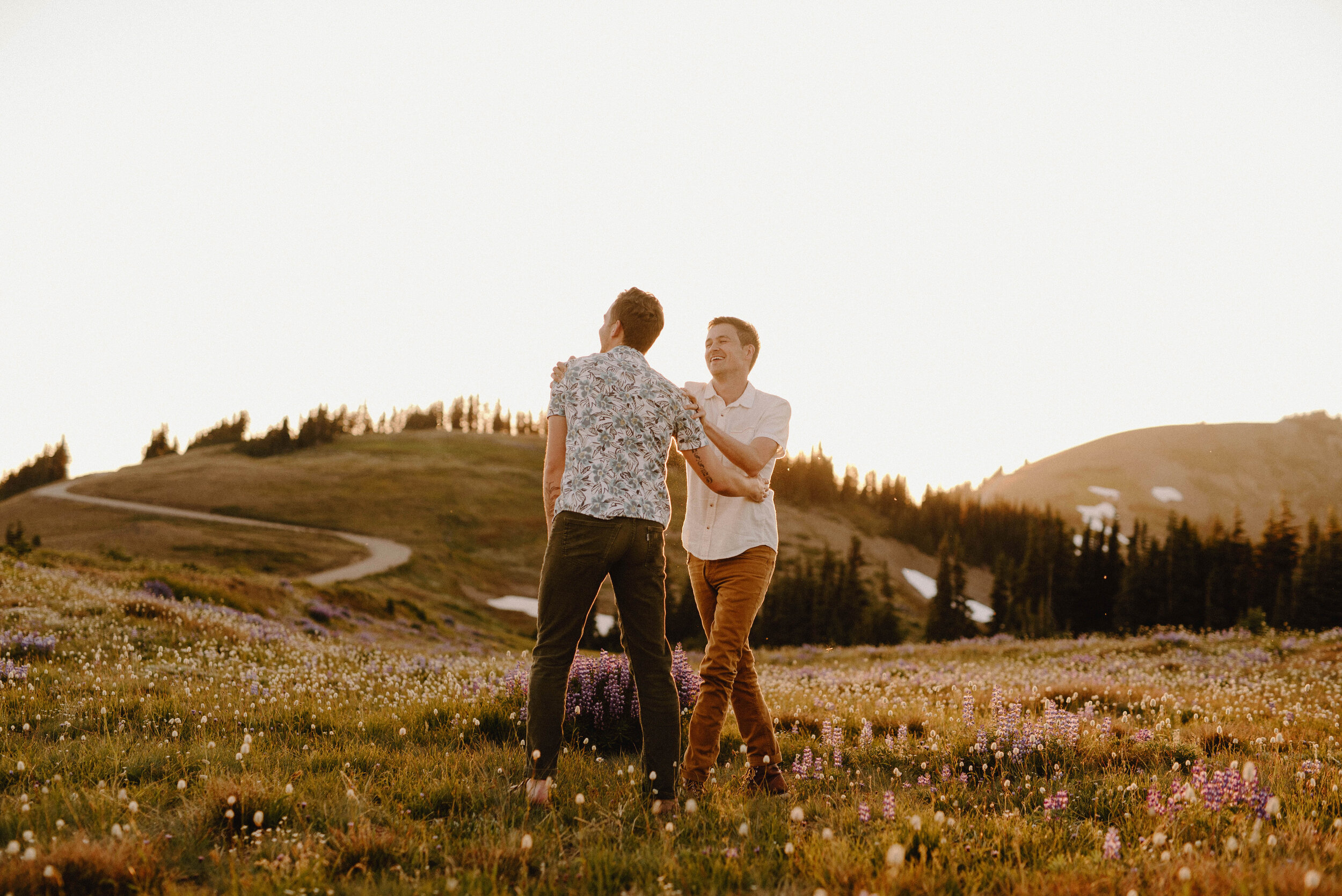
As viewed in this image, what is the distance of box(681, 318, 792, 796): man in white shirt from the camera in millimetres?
5359

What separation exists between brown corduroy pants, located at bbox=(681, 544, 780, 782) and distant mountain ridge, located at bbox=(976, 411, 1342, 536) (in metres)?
171

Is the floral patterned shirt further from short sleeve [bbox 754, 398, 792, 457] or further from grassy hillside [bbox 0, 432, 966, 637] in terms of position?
grassy hillside [bbox 0, 432, 966, 637]

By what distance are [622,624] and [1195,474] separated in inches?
8079

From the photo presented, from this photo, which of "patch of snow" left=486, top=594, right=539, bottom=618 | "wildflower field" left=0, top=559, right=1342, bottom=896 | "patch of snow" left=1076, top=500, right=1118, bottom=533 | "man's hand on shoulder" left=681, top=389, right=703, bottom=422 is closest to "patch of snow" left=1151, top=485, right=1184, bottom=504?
"patch of snow" left=1076, top=500, right=1118, bottom=533

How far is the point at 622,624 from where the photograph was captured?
4.82 metres

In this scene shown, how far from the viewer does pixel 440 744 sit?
6258 mm

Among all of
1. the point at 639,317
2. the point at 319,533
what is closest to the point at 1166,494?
the point at 319,533

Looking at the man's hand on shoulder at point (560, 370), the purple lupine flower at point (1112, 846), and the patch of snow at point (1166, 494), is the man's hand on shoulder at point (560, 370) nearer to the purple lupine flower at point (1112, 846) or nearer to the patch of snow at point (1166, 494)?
the purple lupine flower at point (1112, 846)

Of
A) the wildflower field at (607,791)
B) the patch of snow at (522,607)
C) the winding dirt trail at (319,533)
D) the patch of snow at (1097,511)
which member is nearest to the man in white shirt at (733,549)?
the wildflower field at (607,791)

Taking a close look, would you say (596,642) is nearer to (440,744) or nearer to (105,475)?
(440,744)

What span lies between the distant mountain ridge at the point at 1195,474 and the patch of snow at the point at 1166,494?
0.57ft

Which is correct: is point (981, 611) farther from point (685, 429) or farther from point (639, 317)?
point (639, 317)

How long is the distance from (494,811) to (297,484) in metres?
119

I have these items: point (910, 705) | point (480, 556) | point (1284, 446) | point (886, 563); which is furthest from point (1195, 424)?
point (910, 705)
